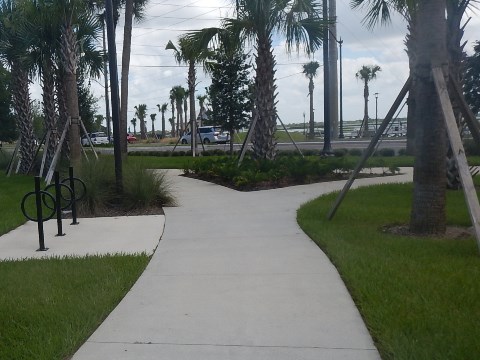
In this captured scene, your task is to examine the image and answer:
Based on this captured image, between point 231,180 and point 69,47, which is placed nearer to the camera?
point 231,180

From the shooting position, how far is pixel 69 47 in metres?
16.1

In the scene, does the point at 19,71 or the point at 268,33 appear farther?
the point at 19,71

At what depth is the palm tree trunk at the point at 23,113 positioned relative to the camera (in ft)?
68.1

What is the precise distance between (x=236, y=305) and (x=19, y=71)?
59.8 ft

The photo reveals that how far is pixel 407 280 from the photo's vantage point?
218 inches

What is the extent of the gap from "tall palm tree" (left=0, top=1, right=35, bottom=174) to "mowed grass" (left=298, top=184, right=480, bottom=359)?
13.2m

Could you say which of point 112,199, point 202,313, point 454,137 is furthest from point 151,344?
point 112,199

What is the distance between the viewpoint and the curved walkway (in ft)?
13.9

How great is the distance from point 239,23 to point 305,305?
11.6 meters

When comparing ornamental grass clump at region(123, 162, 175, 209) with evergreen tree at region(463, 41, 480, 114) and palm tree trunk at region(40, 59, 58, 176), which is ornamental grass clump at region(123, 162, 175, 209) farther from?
evergreen tree at region(463, 41, 480, 114)

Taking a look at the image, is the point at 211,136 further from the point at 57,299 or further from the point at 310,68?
the point at 57,299

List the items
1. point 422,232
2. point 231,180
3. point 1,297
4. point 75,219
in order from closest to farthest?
point 1,297 → point 422,232 → point 75,219 → point 231,180

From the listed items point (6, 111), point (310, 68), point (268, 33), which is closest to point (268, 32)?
point (268, 33)

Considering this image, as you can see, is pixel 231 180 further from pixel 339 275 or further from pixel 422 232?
pixel 339 275
